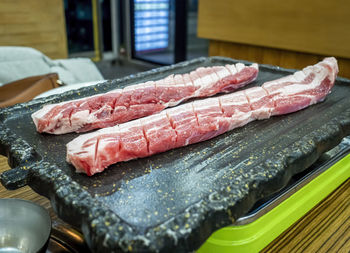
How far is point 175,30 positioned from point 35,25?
2.66 m

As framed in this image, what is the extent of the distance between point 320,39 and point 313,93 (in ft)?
5.51

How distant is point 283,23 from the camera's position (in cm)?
379

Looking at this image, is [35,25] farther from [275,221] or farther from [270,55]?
[275,221]

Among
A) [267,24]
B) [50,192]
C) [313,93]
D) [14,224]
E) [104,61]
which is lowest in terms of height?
[104,61]

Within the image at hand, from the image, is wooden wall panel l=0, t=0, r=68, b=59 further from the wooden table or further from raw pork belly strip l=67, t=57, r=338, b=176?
raw pork belly strip l=67, t=57, r=338, b=176

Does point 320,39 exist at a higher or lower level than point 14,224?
higher

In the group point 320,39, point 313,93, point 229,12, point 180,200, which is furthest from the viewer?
point 229,12

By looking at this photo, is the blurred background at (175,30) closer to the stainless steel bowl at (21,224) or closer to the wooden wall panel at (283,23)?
the wooden wall panel at (283,23)

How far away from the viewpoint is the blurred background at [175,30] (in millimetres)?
3562

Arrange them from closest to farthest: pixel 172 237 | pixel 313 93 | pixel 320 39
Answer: pixel 172 237 < pixel 313 93 < pixel 320 39

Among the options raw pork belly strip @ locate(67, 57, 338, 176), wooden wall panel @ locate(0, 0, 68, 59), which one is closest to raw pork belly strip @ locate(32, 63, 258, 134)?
raw pork belly strip @ locate(67, 57, 338, 176)

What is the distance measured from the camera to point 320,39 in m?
3.53

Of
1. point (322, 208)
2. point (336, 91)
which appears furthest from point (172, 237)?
point (336, 91)

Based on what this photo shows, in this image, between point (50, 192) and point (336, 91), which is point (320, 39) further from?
point (50, 192)
